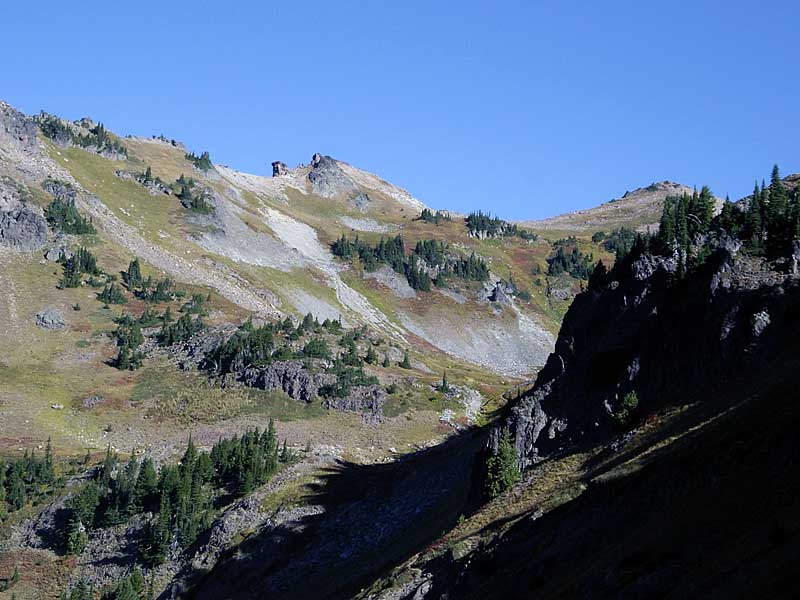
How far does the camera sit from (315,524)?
248ft

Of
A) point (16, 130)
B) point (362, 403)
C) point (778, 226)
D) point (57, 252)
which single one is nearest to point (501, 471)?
point (778, 226)

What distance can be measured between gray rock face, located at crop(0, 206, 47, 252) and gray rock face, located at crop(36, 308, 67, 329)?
840 inches

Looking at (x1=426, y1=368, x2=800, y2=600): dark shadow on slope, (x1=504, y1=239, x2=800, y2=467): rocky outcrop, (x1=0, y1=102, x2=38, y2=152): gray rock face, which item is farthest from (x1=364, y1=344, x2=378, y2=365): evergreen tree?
(x1=0, y1=102, x2=38, y2=152): gray rock face

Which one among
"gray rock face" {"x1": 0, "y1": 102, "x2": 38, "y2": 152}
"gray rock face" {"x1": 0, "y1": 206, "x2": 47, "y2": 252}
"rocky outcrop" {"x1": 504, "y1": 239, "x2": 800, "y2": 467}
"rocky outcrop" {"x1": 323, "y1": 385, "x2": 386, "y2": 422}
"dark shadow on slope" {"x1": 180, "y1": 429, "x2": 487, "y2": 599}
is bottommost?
"dark shadow on slope" {"x1": 180, "y1": 429, "x2": 487, "y2": 599}

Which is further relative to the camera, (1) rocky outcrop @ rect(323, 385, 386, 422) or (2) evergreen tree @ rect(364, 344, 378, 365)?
(2) evergreen tree @ rect(364, 344, 378, 365)

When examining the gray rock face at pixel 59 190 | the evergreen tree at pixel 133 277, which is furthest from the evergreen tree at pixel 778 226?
the gray rock face at pixel 59 190

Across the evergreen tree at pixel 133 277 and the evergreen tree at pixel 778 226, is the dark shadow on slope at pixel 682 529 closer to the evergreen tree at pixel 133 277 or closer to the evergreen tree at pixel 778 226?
the evergreen tree at pixel 778 226

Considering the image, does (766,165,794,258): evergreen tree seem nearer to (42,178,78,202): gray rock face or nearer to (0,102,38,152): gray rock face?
(42,178,78,202): gray rock face

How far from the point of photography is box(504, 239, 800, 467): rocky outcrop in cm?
4931

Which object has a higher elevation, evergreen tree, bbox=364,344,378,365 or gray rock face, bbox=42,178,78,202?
gray rock face, bbox=42,178,78,202

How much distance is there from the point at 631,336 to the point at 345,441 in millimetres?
56213

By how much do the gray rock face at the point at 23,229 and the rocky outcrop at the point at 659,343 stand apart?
380 ft

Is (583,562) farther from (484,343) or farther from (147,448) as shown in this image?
(484,343)

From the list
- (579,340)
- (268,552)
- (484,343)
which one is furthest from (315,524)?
(484,343)
